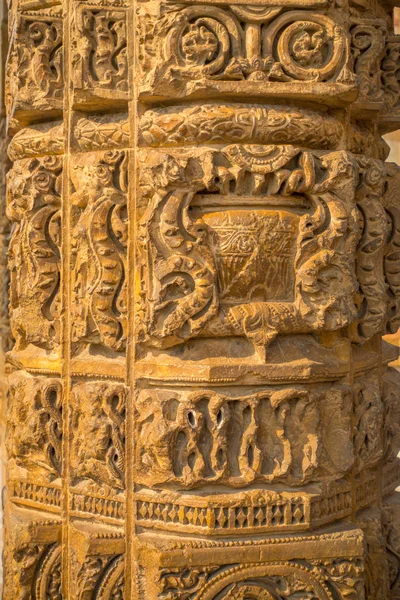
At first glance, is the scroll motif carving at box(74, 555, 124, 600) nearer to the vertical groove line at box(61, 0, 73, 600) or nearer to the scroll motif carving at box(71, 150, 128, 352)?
the vertical groove line at box(61, 0, 73, 600)

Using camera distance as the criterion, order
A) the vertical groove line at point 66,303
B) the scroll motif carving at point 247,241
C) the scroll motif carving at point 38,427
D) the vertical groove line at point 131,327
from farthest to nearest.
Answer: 1. the scroll motif carving at point 38,427
2. the vertical groove line at point 66,303
3. the vertical groove line at point 131,327
4. the scroll motif carving at point 247,241

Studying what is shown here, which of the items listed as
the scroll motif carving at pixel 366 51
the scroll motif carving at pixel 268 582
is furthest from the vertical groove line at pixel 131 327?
the scroll motif carving at pixel 366 51

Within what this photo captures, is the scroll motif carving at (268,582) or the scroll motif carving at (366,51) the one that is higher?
the scroll motif carving at (366,51)

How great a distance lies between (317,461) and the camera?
12.4 feet

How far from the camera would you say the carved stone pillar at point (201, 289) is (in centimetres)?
369

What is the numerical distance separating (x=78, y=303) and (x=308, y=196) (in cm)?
103

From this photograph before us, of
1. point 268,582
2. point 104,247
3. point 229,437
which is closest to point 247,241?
point 104,247

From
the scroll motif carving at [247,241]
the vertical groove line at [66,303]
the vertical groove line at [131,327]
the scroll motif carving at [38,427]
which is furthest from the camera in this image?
the scroll motif carving at [38,427]

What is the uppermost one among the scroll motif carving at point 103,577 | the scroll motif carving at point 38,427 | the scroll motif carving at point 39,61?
the scroll motif carving at point 39,61

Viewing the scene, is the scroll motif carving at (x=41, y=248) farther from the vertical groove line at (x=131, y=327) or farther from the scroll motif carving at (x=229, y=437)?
the scroll motif carving at (x=229, y=437)

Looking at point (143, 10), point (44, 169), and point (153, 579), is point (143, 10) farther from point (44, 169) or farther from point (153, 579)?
point (153, 579)

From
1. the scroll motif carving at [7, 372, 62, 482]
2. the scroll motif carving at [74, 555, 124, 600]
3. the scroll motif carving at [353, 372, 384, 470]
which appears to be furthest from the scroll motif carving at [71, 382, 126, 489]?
the scroll motif carving at [353, 372, 384, 470]

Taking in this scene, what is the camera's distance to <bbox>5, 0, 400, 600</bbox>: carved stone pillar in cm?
369

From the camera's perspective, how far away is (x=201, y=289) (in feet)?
12.0
